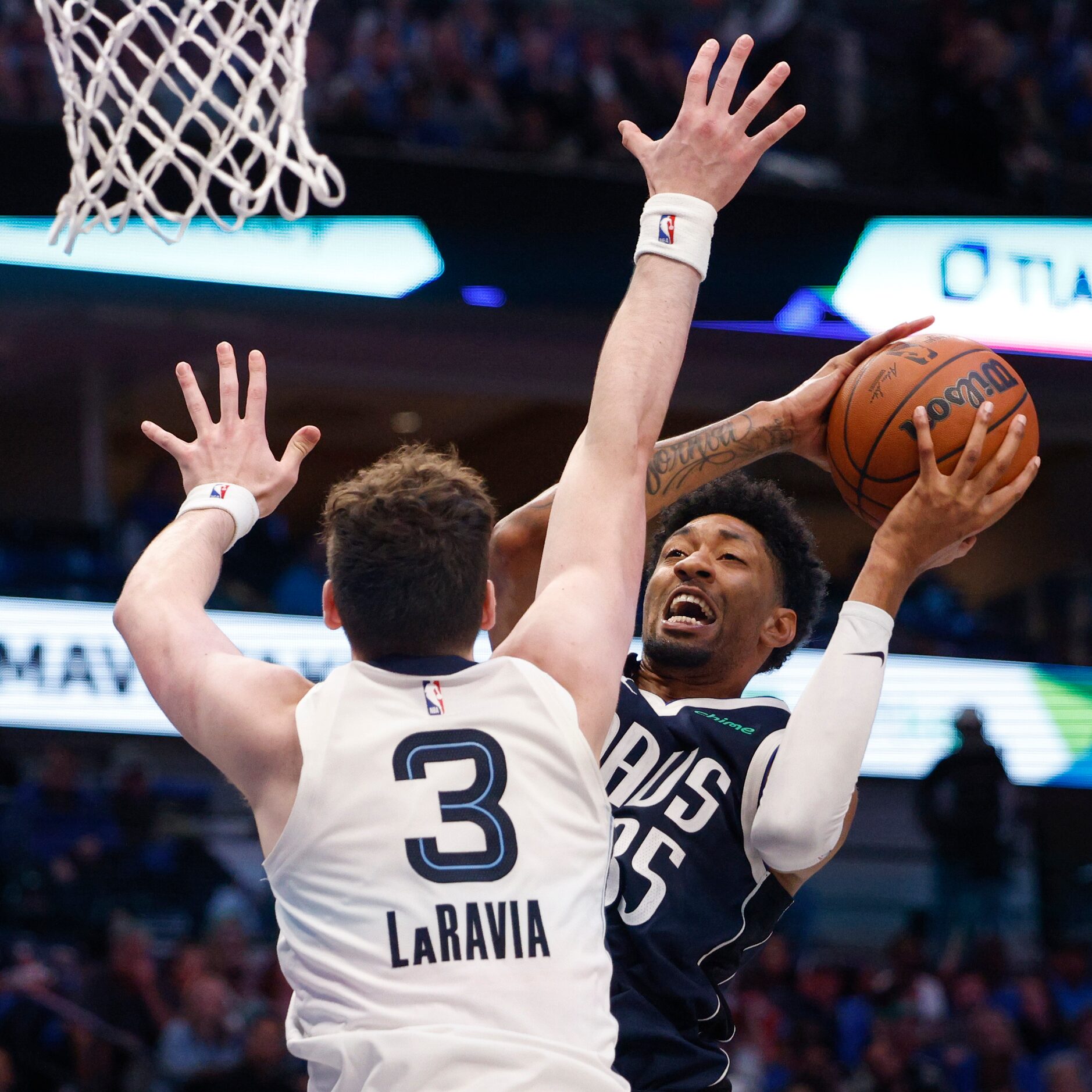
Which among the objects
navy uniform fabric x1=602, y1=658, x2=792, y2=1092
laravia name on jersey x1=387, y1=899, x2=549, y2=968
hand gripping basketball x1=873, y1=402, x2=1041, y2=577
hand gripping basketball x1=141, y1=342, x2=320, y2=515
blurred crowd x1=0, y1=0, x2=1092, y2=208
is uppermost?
blurred crowd x1=0, y1=0, x2=1092, y2=208

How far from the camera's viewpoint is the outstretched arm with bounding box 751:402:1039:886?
2338 mm

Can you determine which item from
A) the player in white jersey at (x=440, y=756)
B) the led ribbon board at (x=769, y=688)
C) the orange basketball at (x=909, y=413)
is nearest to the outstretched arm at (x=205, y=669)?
the player in white jersey at (x=440, y=756)

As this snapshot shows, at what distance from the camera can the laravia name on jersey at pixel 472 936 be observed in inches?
71.6

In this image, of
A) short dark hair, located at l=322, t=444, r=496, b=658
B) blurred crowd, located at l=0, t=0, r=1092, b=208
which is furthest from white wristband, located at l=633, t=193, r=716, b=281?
blurred crowd, located at l=0, t=0, r=1092, b=208

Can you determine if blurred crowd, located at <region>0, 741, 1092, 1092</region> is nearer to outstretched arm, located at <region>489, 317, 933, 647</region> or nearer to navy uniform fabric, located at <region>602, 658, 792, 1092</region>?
navy uniform fabric, located at <region>602, 658, 792, 1092</region>

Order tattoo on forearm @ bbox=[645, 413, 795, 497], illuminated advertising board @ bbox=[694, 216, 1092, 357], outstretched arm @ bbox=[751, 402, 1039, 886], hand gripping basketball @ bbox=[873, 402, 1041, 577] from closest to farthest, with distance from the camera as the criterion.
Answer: outstretched arm @ bbox=[751, 402, 1039, 886], hand gripping basketball @ bbox=[873, 402, 1041, 577], tattoo on forearm @ bbox=[645, 413, 795, 497], illuminated advertising board @ bbox=[694, 216, 1092, 357]

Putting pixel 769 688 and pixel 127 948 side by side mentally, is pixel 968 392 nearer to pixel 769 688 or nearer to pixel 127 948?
pixel 127 948

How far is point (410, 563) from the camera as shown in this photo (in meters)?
1.96

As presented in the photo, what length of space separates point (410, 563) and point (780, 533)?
142 centimetres

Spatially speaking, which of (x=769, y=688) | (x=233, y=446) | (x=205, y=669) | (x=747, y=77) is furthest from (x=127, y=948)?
(x=747, y=77)

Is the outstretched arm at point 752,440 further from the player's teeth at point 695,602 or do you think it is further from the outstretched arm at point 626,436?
the outstretched arm at point 626,436

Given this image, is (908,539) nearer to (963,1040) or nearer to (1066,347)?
(963,1040)

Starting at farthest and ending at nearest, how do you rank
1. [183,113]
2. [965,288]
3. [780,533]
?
[965,288] → [183,113] → [780,533]

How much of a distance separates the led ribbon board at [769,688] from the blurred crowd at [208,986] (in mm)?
377
